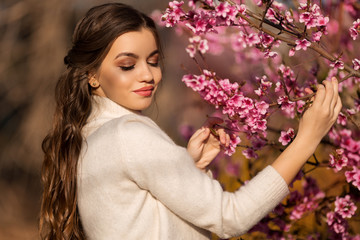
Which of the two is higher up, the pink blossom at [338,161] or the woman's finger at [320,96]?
the woman's finger at [320,96]

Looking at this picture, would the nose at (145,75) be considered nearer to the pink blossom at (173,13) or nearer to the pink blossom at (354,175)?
the pink blossom at (173,13)

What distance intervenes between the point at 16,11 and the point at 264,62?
402cm

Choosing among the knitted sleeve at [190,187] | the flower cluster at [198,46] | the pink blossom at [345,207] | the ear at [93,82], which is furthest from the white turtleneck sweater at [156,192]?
the pink blossom at [345,207]

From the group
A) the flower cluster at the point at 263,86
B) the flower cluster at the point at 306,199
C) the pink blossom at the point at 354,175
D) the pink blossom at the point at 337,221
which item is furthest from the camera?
the flower cluster at the point at 306,199

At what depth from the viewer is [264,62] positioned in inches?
146

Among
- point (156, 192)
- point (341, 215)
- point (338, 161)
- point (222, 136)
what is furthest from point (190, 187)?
point (341, 215)

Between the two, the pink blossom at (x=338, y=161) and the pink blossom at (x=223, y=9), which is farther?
the pink blossom at (x=338, y=161)

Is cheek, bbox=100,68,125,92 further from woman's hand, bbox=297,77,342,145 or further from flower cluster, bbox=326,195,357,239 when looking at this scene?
flower cluster, bbox=326,195,357,239

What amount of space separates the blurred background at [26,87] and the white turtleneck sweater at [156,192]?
435 cm

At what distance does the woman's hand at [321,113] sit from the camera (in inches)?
73.3

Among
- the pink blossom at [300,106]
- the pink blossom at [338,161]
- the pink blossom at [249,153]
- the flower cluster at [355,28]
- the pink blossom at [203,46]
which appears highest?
the flower cluster at [355,28]

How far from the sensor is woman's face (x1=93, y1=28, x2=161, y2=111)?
2.09 metres

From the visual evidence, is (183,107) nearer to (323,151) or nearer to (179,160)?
(323,151)

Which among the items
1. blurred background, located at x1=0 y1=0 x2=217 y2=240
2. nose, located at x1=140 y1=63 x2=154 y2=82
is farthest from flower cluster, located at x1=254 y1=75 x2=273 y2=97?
blurred background, located at x1=0 y1=0 x2=217 y2=240
